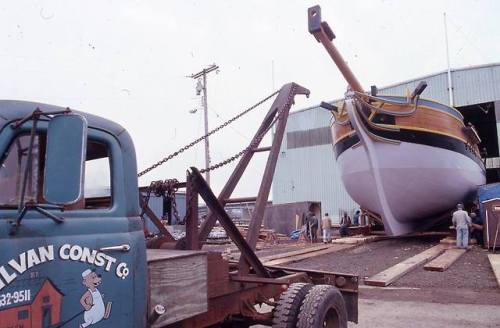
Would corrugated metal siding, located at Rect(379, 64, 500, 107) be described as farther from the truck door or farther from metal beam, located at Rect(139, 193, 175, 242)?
the truck door

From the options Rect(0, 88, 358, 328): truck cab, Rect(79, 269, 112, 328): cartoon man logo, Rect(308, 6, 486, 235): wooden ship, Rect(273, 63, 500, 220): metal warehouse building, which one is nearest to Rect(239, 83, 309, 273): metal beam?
Rect(0, 88, 358, 328): truck cab

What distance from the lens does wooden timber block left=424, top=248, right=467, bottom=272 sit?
34.4 ft

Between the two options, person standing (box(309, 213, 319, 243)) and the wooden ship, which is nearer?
the wooden ship

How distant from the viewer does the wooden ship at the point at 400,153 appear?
1527cm

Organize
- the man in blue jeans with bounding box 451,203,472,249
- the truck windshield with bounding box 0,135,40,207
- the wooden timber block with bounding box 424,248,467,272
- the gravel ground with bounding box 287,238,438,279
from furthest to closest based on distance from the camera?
the man in blue jeans with bounding box 451,203,472,249, the gravel ground with bounding box 287,238,438,279, the wooden timber block with bounding box 424,248,467,272, the truck windshield with bounding box 0,135,40,207

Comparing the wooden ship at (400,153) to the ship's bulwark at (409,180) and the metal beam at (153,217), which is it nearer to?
the ship's bulwark at (409,180)

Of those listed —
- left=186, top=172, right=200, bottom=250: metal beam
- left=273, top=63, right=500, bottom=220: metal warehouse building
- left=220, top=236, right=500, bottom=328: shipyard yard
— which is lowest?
left=220, top=236, right=500, bottom=328: shipyard yard

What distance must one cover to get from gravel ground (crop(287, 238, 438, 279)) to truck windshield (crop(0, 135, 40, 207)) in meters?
8.70

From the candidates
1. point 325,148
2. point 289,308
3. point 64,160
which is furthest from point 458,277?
point 325,148

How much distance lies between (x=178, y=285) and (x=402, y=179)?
550 inches

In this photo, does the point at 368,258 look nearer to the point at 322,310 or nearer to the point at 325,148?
the point at 322,310

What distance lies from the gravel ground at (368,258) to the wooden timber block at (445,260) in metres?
1.02

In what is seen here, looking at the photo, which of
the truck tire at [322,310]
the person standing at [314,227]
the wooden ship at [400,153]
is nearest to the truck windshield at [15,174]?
the truck tire at [322,310]

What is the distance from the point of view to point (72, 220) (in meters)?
2.56
